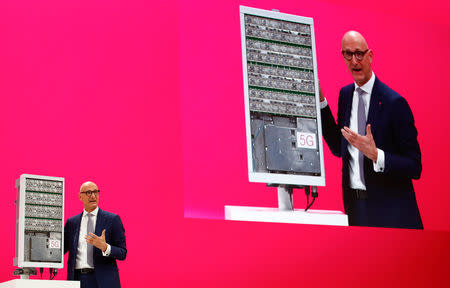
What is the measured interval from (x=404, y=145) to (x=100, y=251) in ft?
6.82

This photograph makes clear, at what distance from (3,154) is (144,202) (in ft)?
3.18

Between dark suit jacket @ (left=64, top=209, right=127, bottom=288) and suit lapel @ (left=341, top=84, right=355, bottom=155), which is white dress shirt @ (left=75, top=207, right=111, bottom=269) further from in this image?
suit lapel @ (left=341, top=84, right=355, bottom=155)

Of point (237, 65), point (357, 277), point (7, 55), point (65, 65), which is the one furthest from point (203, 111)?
point (357, 277)

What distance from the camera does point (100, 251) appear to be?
408cm

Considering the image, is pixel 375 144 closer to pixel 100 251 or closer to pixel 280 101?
pixel 280 101

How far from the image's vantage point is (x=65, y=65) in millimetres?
4914

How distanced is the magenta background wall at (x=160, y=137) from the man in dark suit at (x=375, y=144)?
0.43 m

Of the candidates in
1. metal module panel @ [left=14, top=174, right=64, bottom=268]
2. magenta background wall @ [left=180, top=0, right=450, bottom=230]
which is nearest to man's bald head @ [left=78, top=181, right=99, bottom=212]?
metal module panel @ [left=14, top=174, right=64, bottom=268]

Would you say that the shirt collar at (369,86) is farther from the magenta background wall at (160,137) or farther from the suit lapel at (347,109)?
the magenta background wall at (160,137)

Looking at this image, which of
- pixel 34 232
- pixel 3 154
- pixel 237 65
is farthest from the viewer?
pixel 237 65

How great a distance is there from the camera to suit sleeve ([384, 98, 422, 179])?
4.73 metres

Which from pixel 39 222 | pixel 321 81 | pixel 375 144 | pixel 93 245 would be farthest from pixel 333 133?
pixel 39 222

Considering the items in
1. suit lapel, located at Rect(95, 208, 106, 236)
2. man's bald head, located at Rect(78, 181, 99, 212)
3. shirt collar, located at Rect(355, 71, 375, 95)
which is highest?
shirt collar, located at Rect(355, 71, 375, 95)

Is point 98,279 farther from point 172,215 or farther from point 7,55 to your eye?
point 7,55
